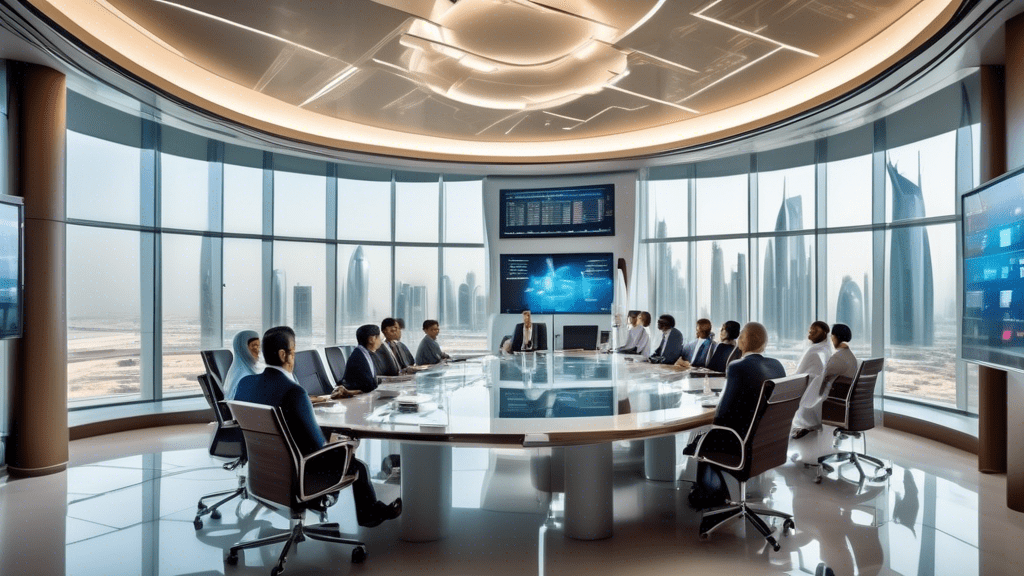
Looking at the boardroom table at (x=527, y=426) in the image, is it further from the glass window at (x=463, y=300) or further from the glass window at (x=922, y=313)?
the glass window at (x=463, y=300)

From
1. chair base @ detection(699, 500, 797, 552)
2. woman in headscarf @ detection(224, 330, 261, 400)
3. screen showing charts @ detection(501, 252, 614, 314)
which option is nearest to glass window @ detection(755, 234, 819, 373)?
screen showing charts @ detection(501, 252, 614, 314)

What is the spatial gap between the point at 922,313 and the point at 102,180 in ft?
32.8

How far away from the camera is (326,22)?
4617mm

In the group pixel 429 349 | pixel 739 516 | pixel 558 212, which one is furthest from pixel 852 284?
pixel 429 349

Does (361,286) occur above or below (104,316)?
above

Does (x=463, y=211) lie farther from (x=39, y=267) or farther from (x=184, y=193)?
(x=39, y=267)

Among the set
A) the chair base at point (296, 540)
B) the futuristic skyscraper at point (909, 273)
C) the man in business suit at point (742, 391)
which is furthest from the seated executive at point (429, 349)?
the futuristic skyscraper at point (909, 273)

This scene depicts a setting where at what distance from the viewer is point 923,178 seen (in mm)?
7105

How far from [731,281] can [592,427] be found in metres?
6.59

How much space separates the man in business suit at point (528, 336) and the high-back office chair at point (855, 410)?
4.43 metres

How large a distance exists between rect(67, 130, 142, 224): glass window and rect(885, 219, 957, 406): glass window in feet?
30.6

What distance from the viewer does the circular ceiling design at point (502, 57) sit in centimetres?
447

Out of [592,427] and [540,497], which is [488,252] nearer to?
[540,497]

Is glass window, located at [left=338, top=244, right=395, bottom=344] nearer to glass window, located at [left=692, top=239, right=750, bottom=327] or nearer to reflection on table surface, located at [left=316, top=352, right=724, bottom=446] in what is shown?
reflection on table surface, located at [left=316, top=352, right=724, bottom=446]
